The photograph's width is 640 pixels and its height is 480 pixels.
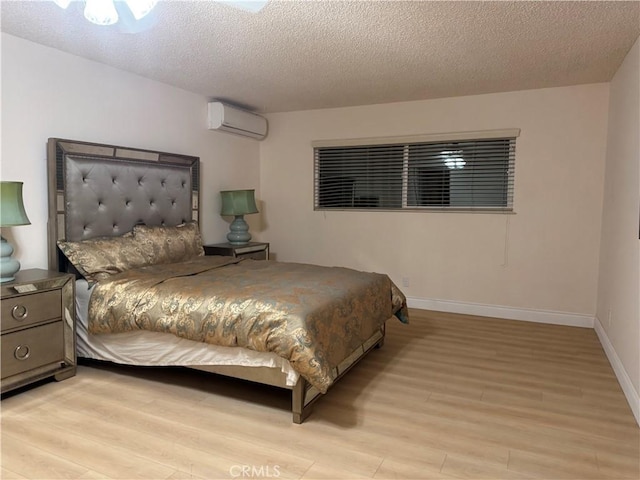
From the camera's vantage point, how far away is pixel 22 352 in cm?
269

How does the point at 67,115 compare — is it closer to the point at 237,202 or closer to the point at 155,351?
the point at 237,202

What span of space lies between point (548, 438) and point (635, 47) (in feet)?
8.61

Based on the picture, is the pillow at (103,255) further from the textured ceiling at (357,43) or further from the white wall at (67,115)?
the textured ceiling at (357,43)

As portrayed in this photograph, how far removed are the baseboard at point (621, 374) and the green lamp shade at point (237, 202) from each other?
11.4 ft

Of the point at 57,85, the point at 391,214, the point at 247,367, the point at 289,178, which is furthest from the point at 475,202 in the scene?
the point at 57,85

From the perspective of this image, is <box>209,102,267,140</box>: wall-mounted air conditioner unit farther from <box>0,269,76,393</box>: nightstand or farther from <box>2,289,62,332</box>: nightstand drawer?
<box>2,289,62,332</box>: nightstand drawer

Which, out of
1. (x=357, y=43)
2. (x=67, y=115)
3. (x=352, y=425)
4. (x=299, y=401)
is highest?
(x=357, y=43)

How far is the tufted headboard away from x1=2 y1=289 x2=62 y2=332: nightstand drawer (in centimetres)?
51

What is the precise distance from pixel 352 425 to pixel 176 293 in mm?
1308

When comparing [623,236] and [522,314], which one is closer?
[623,236]

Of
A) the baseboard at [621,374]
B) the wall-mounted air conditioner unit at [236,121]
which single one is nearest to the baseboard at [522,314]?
the baseboard at [621,374]

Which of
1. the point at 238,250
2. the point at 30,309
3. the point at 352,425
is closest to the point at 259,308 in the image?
the point at 352,425

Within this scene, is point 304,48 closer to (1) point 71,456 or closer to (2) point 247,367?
(2) point 247,367

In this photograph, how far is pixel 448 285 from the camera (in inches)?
190
